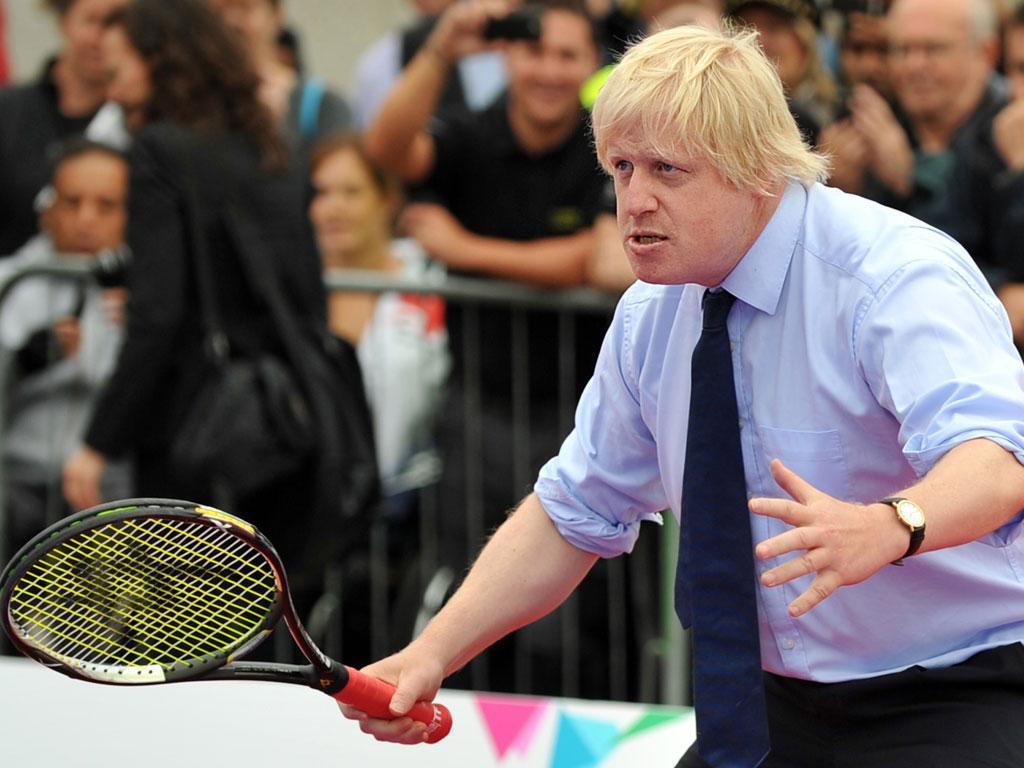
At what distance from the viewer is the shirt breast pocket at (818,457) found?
2.84 metres

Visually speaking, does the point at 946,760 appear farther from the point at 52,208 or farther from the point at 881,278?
the point at 52,208

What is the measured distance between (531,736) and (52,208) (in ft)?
9.40

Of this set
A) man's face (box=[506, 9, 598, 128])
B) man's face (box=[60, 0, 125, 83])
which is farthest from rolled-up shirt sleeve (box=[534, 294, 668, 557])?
man's face (box=[60, 0, 125, 83])

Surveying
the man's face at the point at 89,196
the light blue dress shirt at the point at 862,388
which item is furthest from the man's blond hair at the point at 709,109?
the man's face at the point at 89,196

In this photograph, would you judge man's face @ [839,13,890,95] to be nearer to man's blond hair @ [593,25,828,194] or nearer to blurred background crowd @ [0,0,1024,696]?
blurred background crowd @ [0,0,1024,696]

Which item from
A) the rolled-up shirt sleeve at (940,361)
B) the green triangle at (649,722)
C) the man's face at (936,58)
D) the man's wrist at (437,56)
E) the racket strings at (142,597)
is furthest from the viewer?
the man's wrist at (437,56)

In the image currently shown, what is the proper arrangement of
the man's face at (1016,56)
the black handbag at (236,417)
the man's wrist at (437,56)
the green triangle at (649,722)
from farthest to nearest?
the man's wrist at (437,56), the man's face at (1016,56), the black handbag at (236,417), the green triangle at (649,722)

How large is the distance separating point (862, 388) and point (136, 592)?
130 centimetres

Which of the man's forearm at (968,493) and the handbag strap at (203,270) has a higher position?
the man's forearm at (968,493)

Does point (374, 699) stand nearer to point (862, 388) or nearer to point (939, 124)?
point (862, 388)

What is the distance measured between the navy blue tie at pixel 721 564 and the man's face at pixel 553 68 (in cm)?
285

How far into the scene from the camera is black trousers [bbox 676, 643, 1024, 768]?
9.14ft

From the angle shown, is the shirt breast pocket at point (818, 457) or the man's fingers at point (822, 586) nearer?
the man's fingers at point (822, 586)

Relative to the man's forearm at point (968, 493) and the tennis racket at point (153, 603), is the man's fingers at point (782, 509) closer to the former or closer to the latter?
the man's forearm at point (968, 493)
